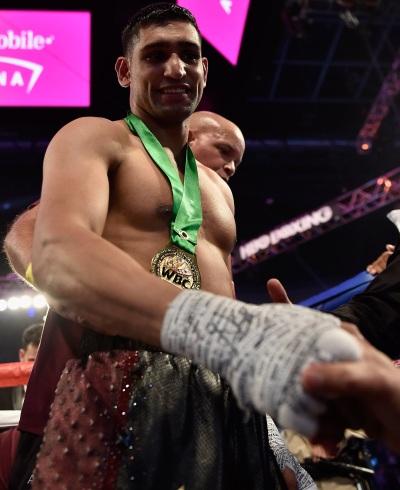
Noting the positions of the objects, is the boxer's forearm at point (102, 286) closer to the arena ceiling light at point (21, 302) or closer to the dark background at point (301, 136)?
the dark background at point (301, 136)

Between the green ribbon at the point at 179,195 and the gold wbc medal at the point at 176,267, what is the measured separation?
0.02 metres

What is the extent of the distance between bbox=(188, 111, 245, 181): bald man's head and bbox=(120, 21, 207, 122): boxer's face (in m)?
1.10

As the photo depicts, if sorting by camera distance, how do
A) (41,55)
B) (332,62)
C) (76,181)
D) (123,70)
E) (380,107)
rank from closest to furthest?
1. (76,181)
2. (123,70)
3. (41,55)
4. (380,107)
5. (332,62)

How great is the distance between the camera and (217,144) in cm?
267

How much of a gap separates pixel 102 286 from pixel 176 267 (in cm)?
42

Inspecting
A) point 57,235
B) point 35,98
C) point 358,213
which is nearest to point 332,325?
point 57,235

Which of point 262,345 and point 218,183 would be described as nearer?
point 262,345

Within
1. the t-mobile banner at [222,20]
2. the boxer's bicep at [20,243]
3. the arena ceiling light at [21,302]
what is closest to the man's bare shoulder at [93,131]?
the boxer's bicep at [20,243]

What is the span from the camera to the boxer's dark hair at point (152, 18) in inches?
59.4

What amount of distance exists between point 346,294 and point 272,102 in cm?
760

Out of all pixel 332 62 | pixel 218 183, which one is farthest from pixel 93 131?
pixel 332 62

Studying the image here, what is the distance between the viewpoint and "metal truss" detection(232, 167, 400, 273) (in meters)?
9.05

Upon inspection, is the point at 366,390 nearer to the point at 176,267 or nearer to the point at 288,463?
the point at 176,267

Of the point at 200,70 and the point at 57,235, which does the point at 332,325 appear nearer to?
the point at 57,235
